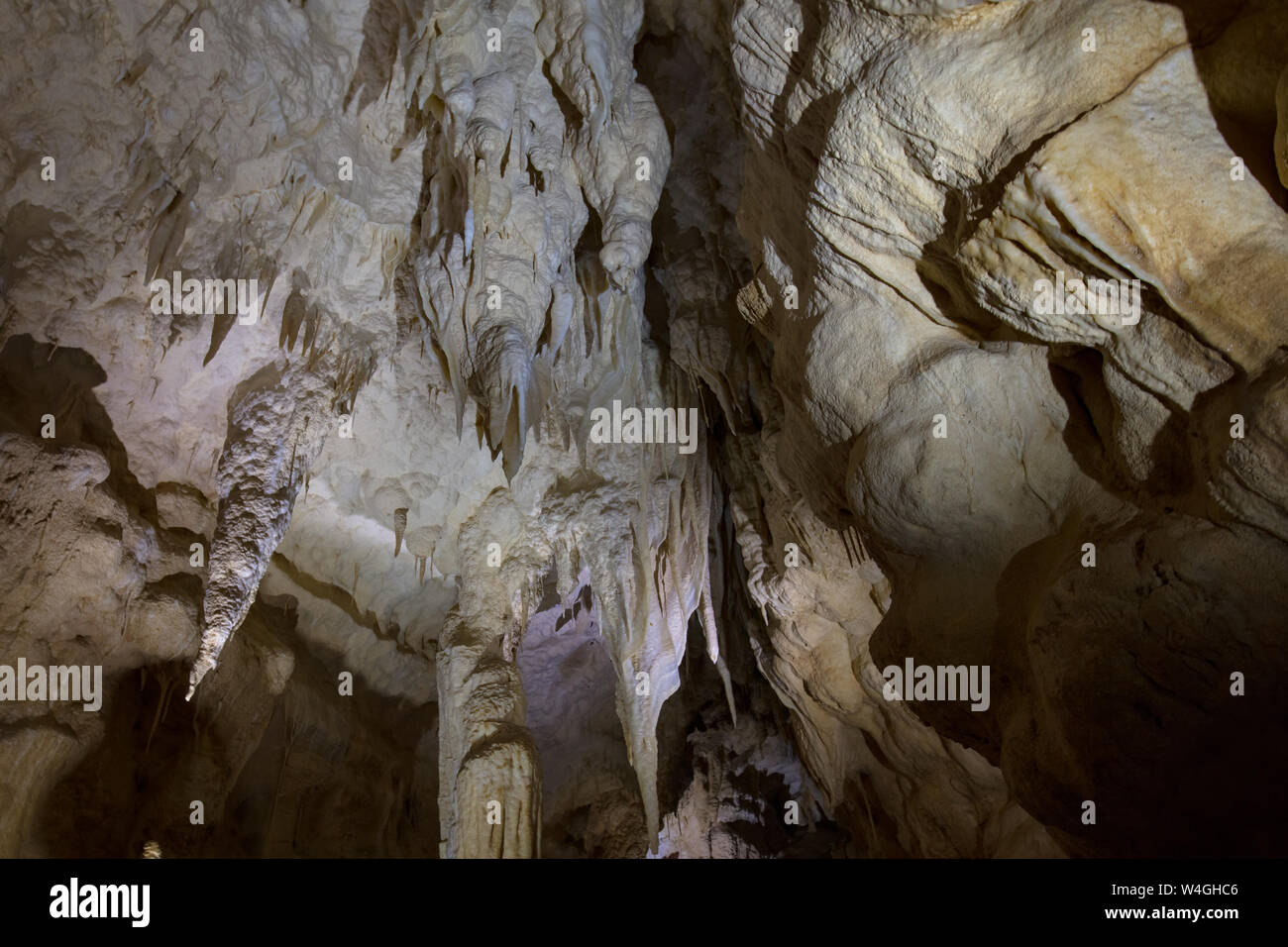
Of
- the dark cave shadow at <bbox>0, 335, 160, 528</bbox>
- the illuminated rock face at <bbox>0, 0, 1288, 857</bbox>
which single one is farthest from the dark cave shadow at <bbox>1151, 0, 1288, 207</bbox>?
the dark cave shadow at <bbox>0, 335, 160, 528</bbox>

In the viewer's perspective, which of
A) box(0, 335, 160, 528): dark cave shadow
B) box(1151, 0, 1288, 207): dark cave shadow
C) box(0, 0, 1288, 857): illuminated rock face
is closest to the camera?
box(1151, 0, 1288, 207): dark cave shadow

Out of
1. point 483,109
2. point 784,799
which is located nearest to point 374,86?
point 483,109

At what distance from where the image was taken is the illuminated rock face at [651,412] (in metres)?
2.25

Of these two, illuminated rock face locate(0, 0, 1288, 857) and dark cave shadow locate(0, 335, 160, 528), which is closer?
illuminated rock face locate(0, 0, 1288, 857)

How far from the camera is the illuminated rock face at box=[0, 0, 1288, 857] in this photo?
2.25 m

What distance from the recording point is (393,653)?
22.5 feet

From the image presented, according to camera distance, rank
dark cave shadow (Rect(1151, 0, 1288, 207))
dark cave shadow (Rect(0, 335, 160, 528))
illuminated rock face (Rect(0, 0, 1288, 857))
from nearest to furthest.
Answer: dark cave shadow (Rect(1151, 0, 1288, 207)) < illuminated rock face (Rect(0, 0, 1288, 857)) < dark cave shadow (Rect(0, 335, 160, 528))

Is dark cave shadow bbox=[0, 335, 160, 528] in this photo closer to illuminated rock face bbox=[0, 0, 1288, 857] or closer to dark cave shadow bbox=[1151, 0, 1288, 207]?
illuminated rock face bbox=[0, 0, 1288, 857]

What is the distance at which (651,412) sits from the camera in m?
5.72

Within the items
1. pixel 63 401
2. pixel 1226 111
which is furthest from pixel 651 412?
pixel 1226 111

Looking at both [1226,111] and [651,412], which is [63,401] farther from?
[1226,111]

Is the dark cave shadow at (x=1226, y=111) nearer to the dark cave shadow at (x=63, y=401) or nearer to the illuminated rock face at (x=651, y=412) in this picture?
the illuminated rock face at (x=651, y=412)
